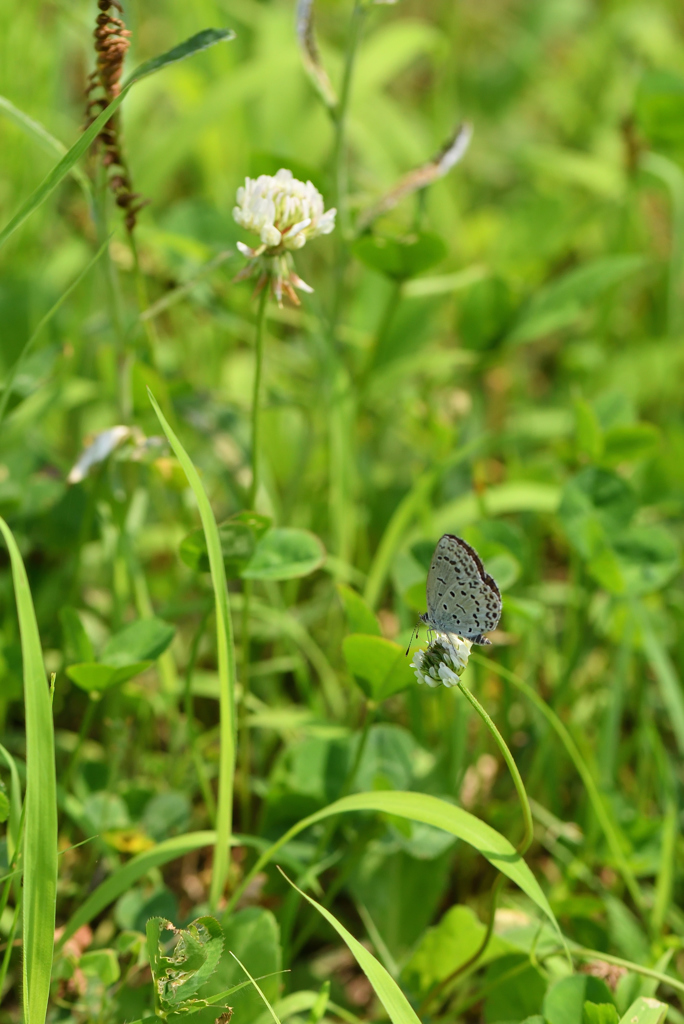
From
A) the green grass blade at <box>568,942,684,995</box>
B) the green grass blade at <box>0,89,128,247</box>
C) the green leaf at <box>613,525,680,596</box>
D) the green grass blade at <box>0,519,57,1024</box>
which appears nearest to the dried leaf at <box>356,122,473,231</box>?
the green grass blade at <box>0,89,128,247</box>

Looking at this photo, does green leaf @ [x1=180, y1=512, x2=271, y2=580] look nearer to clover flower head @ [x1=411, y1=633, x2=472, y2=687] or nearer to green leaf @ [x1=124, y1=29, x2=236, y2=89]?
clover flower head @ [x1=411, y1=633, x2=472, y2=687]

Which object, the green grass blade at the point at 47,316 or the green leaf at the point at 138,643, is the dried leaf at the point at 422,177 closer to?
Answer: the green grass blade at the point at 47,316

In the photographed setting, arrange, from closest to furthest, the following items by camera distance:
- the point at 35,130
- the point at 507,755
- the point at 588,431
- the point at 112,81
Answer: the point at 507,755
the point at 112,81
the point at 35,130
the point at 588,431

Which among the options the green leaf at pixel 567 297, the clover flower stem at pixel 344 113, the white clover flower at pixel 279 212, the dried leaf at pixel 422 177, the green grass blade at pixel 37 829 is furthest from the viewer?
the green leaf at pixel 567 297

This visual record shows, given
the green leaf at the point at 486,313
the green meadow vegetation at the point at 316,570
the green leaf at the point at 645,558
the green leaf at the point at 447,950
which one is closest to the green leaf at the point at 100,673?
the green meadow vegetation at the point at 316,570

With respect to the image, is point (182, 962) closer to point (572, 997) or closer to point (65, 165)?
point (572, 997)

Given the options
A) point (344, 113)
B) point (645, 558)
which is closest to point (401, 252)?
point (344, 113)

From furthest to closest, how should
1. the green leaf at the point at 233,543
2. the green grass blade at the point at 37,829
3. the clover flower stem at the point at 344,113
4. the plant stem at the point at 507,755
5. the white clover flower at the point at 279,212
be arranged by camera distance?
the clover flower stem at the point at 344,113 → the green leaf at the point at 233,543 → the white clover flower at the point at 279,212 → the green grass blade at the point at 37,829 → the plant stem at the point at 507,755
